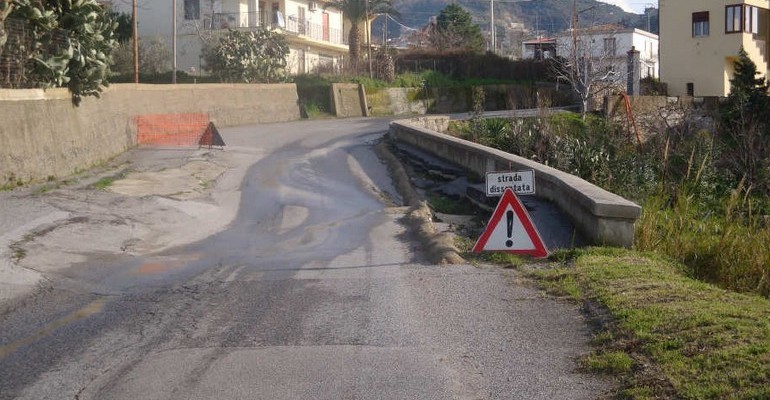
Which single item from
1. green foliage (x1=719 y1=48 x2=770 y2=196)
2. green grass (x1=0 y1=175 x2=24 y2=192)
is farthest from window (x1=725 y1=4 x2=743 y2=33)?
green grass (x1=0 y1=175 x2=24 y2=192)

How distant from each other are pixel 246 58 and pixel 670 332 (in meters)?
41.0

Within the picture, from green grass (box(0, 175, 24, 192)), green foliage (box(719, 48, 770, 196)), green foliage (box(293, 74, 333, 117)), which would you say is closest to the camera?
green grass (box(0, 175, 24, 192))

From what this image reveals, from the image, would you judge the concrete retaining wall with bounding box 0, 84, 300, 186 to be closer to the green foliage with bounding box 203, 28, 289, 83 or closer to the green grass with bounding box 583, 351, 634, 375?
the green foliage with bounding box 203, 28, 289, 83

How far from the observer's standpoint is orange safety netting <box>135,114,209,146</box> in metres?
30.3

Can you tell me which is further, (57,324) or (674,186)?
(674,186)

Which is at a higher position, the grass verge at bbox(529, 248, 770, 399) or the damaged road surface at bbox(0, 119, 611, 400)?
the grass verge at bbox(529, 248, 770, 399)

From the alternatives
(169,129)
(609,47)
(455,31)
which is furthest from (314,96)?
(455,31)

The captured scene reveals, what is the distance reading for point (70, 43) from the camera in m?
21.9

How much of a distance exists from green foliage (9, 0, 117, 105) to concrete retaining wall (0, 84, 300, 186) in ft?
1.53

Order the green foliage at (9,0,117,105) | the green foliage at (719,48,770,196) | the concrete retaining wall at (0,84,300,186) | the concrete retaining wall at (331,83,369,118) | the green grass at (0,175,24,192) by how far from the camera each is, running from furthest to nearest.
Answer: the concrete retaining wall at (331,83,369,118)
the green foliage at (719,48,770,196)
the green foliage at (9,0,117,105)
the concrete retaining wall at (0,84,300,186)
the green grass at (0,175,24,192)

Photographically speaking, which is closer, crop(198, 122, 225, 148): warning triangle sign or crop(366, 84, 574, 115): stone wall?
crop(198, 122, 225, 148): warning triangle sign

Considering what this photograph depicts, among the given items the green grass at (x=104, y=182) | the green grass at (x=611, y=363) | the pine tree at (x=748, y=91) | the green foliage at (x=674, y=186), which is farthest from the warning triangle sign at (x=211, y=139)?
the green grass at (x=611, y=363)

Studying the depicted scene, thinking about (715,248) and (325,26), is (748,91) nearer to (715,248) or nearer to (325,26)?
(715,248)

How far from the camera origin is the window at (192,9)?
57562mm
